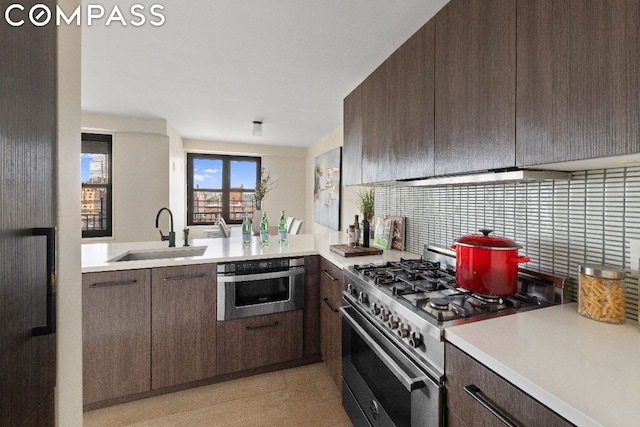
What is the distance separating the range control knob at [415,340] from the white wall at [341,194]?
8.51 feet

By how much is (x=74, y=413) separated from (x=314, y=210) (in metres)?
4.59

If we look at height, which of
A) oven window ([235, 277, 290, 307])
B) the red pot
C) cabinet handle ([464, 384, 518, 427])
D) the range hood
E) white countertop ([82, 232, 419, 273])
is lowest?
oven window ([235, 277, 290, 307])

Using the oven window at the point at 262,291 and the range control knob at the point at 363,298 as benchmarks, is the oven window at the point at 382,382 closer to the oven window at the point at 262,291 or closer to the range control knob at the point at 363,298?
the range control knob at the point at 363,298

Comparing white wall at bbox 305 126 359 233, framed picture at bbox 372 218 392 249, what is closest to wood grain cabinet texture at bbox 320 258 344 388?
framed picture at bbox 372 218 392 249

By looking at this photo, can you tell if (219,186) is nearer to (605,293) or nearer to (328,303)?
(328,303)

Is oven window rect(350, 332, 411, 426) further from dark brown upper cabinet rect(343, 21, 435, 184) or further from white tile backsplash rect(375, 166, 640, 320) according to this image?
dark brown upper cabinet rect(343, 21, 435, 184)

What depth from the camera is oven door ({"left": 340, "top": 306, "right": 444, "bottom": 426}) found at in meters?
0.95

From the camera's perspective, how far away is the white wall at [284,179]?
5.58m

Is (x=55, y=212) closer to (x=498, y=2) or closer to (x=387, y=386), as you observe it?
(x=387, y=386)

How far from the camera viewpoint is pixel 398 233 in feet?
7.45

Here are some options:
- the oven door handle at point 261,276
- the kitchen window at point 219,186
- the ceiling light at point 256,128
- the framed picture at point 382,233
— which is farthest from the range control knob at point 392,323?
the kitchen window at point 219,186

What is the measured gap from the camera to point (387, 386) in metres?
1.19

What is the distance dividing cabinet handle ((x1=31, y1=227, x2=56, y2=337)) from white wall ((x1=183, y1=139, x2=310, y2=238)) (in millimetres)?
4879

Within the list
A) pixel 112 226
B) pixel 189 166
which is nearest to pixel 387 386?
pixel 112 226
